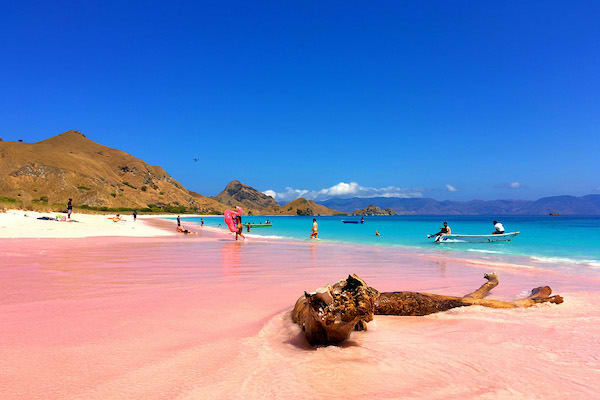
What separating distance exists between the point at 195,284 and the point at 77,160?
147437mm

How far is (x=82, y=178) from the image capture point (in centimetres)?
10844

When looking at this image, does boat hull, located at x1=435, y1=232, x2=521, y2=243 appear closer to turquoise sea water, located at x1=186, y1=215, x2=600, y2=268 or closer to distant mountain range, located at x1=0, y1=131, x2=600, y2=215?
turquoise sea water, located at x1=186, y1=215, x2=600, y2=268

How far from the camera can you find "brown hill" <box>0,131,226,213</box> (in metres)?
88.1

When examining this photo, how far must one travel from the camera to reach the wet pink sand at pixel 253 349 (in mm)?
2766

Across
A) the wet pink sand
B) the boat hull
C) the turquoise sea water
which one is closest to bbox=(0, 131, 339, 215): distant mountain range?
the turquoise sea water

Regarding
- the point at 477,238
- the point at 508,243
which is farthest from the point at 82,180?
the point at 508,243

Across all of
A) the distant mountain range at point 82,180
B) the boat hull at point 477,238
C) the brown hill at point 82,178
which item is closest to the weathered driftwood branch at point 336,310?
the boat hull at point 477,238

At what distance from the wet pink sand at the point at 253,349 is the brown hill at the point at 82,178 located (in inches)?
1806

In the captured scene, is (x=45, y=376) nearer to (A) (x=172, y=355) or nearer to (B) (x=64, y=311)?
(A) (x=172, y=355)

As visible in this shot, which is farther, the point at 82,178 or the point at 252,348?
the point at 82,178

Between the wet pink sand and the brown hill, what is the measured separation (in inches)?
1806

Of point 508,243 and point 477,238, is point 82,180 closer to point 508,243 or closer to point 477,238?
point 477,238

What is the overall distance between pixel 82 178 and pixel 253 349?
126 meters

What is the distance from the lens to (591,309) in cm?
568
